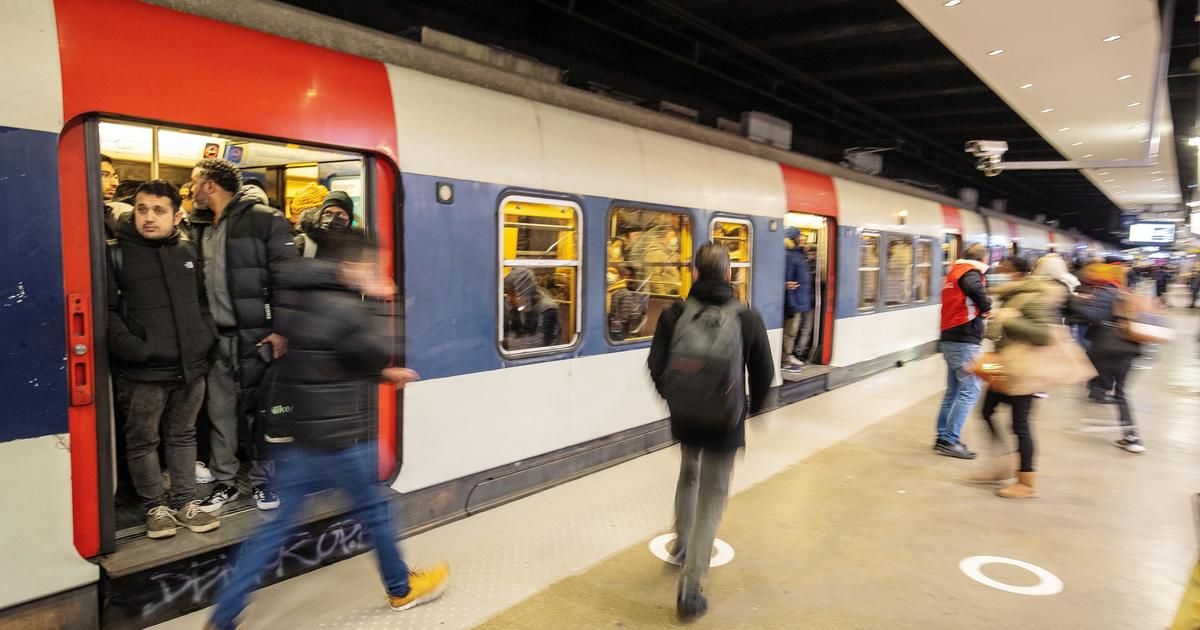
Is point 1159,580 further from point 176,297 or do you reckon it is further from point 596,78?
point 596,78

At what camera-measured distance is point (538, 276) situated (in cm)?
407

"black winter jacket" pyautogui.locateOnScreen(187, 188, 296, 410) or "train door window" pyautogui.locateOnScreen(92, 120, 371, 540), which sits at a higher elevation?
"train door window" pyautogui.locateOnScreen(92, 120, 371, 540)

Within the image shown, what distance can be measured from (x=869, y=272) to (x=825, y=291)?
108 centimetres

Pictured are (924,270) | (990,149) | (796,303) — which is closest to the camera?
(796,303)

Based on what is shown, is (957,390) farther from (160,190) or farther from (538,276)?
(160,190)

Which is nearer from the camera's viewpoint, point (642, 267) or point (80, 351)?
point (80, 351)

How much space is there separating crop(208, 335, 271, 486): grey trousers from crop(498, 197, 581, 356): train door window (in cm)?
133

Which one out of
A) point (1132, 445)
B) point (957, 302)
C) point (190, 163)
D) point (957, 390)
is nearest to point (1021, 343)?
point (957, 302)

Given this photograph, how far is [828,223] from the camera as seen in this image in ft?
24.4

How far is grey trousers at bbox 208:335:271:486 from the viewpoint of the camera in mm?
3174

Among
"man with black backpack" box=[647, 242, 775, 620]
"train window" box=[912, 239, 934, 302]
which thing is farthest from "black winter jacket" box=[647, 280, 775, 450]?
"train window" box=[912, 239, 934, 302]

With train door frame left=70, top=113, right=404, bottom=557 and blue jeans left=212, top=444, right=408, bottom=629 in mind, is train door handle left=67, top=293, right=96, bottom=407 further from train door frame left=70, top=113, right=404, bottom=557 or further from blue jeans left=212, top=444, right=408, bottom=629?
blue jeans left=212, top=444, right=408, bottom=629

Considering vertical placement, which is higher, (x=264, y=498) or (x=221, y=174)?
(x=221, y=174)

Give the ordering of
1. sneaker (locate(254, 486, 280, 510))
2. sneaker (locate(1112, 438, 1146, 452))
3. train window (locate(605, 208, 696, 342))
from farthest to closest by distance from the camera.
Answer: sneaker (locate(1112, 438, 1146, 452))
train window (locate(605, 208, 696, 342))
sneaker (locate(254, 486, 280, 510))
